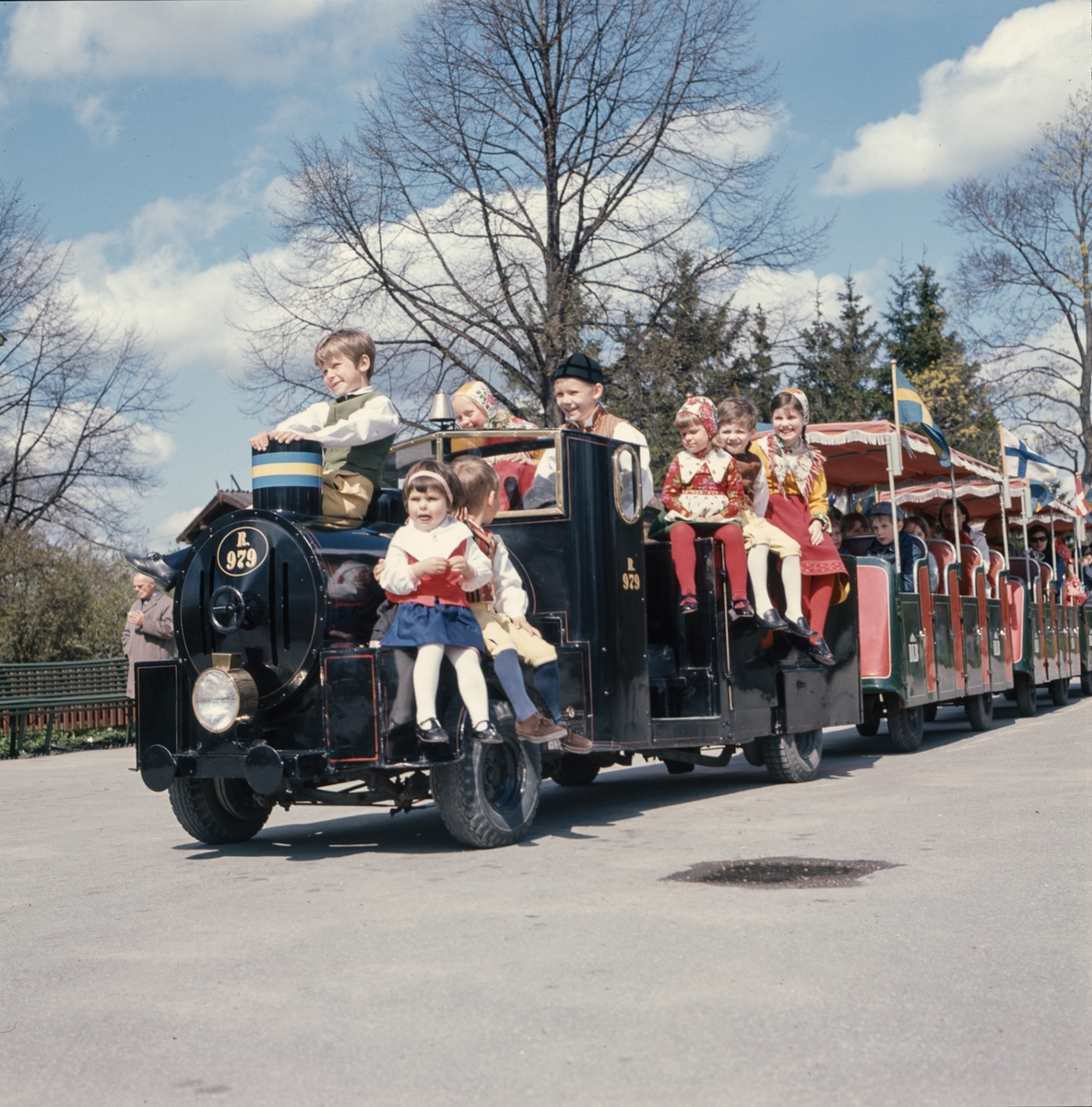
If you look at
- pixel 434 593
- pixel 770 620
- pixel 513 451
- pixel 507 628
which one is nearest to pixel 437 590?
pixel 434 593

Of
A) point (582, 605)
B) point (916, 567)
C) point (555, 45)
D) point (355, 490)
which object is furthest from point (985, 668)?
point (555, 45)

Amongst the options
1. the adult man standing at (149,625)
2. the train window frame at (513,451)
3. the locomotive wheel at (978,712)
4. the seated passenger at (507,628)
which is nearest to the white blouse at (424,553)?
the seated passenger at (507,628)

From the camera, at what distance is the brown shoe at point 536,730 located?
6941mm

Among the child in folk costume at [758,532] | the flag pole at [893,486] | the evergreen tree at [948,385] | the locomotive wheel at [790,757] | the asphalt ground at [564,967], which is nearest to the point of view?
the asphalt ground at [564,967]

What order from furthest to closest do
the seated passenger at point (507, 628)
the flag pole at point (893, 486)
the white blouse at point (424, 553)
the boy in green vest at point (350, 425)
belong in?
the flag pole at point (893, 486)
the boy in green vest at point (350, 425)
the seated passenger at point (507, 628)
the white blouse at point (424, 553)

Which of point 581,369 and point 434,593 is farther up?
point 581,369

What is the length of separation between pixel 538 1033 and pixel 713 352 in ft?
63.9

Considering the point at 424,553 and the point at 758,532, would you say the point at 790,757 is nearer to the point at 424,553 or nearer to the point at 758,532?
the point at 758,532

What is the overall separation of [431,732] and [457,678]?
1.24 ft

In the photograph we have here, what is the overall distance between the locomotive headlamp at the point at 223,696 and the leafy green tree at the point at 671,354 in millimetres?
15296

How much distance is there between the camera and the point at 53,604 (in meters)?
18.9

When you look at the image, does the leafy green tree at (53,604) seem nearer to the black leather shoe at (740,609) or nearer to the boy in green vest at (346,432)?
the boy in green vest at (346,432)

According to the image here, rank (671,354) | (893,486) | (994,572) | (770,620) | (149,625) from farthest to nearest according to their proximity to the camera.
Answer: (671,354) < (994,572) < (149,625) < (893,486) < (770,620)

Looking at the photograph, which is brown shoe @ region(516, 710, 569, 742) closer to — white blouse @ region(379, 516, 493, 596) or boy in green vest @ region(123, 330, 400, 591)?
white blouse @ region(379, 516, 493, 596)
